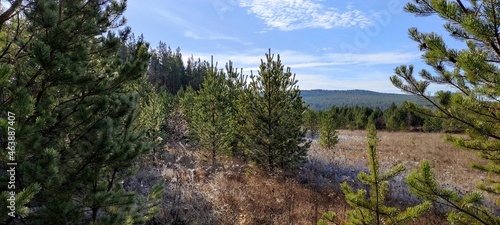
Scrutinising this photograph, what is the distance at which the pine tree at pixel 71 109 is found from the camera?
2.80m

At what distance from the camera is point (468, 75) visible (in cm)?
269

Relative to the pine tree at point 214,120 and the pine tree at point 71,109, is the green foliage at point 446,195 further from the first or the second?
the pine tree at point 214,120

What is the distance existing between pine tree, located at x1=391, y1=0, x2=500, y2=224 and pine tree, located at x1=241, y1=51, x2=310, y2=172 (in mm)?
6419

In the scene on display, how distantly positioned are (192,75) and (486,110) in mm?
59659

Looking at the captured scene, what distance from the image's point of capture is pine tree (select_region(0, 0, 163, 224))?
2.80 metres

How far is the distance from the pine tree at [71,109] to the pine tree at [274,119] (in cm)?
641

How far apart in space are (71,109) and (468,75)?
14.2ft

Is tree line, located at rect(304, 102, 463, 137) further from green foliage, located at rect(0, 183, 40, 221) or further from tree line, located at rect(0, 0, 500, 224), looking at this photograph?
green foliage, located at rect(0, 183, 40, 221)

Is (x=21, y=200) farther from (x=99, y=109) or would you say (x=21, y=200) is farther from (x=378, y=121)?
(x=378, y=121)

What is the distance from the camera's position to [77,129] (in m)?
3.38

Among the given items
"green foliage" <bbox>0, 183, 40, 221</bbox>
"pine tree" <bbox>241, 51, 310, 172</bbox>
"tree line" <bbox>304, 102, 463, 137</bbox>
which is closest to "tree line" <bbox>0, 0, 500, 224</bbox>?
"green foliage" <bbox>0, 183, 40, 221</bbox>

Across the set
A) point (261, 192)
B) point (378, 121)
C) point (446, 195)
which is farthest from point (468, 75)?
point (378, 121)

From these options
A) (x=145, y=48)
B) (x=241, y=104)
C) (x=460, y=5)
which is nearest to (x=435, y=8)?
(x=460, y=5)

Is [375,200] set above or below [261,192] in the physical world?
above
